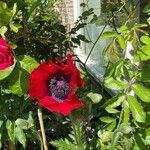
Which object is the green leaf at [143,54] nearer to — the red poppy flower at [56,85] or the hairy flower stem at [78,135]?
the red poppy flower at [56,85]

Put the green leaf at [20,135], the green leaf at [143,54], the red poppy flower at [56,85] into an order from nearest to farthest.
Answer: the red poppy flower at [56,85] < the green leaf at [143,54] < the green leaf at [20,135]

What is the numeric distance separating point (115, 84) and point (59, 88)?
0.30 m

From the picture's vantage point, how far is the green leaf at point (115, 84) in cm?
198

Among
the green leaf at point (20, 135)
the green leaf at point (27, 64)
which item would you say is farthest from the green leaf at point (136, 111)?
the green leaf at point (20, 135)

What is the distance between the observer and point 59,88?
1.80m

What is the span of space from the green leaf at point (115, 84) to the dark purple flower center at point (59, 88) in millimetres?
273

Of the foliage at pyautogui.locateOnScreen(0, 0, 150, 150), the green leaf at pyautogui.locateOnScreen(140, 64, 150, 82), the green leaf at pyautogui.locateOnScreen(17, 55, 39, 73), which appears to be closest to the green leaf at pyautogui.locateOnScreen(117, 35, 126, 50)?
the foliage at pyautogui.locateOnScreen(0, 0, 150, 150)

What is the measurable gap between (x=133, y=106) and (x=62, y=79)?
1.11ft

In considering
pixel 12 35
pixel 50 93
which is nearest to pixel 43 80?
pixel 50 93

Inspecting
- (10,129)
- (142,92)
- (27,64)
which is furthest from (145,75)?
(10,129)

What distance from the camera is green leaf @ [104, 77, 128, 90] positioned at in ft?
6.50

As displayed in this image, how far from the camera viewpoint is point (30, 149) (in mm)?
2938

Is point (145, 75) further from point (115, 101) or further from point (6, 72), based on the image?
point (6, 72)

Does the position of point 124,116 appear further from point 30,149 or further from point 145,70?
point 30,149
